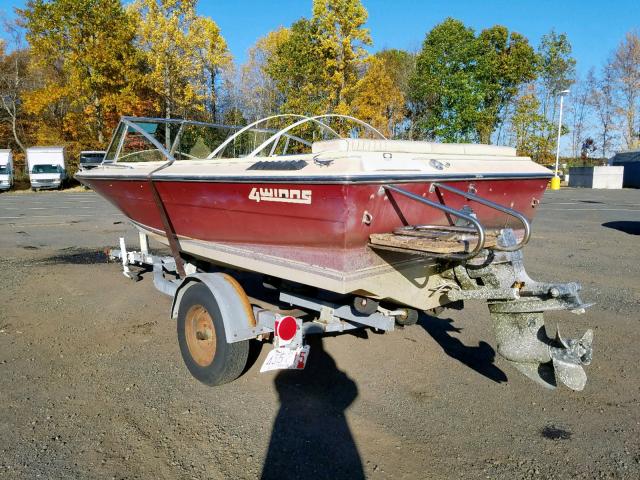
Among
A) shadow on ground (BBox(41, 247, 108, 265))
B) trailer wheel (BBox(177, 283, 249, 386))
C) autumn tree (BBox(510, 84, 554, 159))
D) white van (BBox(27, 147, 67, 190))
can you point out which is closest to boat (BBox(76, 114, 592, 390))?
trailer wheel (BBox(177, 283, 249, 386))

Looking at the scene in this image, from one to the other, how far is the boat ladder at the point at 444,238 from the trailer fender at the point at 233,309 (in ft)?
3.57

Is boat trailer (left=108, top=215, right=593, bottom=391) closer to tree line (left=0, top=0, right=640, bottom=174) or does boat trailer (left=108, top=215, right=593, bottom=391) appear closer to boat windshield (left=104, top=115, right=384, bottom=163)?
boat windshield (left=104, top=115, right=384, bottom=163)

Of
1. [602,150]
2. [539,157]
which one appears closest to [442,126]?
[539,157]

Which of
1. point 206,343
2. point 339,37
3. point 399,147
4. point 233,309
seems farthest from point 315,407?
point 339,37

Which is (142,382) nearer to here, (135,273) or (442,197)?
(442,197)

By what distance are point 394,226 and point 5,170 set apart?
2913 centimetres

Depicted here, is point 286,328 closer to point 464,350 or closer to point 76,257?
point 464,350

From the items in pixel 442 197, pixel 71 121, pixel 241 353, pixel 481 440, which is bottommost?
pixel 481 440

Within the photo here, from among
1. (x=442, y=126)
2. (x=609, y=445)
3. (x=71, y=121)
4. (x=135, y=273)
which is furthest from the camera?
(x=442, y=126)

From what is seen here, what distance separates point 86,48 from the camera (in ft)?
86.9

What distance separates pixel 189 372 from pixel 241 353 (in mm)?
624

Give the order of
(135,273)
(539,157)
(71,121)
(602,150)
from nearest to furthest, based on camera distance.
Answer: (135,273) → (71,121) → (539,157) → (602,150)

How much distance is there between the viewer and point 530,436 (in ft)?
10.1

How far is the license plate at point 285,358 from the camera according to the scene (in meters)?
3.22
